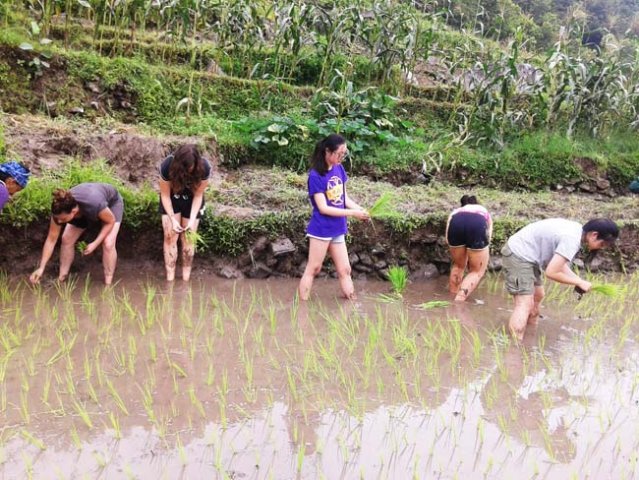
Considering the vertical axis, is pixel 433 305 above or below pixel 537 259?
below

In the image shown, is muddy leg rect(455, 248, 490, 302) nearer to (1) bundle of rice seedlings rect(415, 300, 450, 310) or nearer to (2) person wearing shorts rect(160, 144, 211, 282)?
(1) bundle of rice seedlings rect(415, 300, 450, 310)

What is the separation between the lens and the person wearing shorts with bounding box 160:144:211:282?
15.7 feet

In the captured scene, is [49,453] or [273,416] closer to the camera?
[49,453]

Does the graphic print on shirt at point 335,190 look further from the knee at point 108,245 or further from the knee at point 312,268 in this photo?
the knee at point 108,245

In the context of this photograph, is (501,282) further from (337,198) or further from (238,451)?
(238,451)

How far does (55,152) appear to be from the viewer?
586 centimetres

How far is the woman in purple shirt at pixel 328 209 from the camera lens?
4.59m

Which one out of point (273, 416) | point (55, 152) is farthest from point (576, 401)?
point (55, 152)

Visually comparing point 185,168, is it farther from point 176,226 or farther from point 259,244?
point 259,244

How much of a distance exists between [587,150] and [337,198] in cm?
590

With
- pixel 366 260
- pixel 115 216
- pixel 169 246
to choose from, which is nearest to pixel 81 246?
pixel 115 216

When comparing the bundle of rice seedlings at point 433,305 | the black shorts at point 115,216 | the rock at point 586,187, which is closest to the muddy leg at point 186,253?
the black shorts at point 115,216

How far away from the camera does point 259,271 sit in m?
5.56

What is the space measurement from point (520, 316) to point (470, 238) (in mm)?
945
